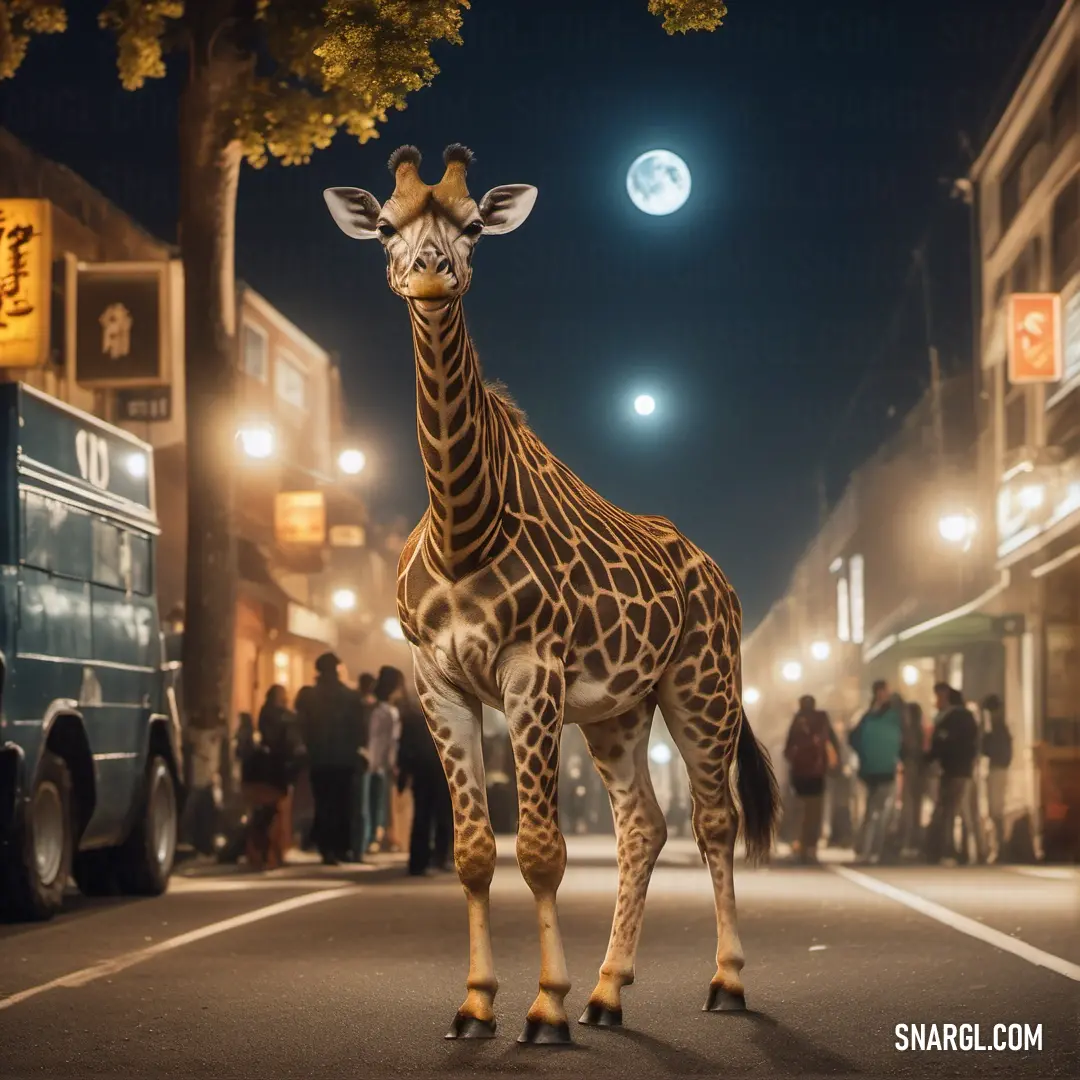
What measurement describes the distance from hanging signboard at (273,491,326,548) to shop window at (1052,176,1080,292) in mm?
14835

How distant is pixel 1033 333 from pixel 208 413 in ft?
51.9

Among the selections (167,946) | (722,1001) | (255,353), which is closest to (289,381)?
(255,353)

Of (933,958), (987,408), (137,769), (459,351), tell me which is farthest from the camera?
(987,408)

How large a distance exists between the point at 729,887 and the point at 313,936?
4.48 m

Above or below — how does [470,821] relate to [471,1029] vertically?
above

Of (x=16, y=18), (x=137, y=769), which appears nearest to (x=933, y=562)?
(x=16, y=18)

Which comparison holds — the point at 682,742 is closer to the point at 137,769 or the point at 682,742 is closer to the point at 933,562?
the point at 137,769

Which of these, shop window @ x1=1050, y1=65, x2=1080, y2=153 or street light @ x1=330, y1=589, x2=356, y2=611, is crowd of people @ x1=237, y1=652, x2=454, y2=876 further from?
street light @ x1=330, y1=589, x2=356, y2=611

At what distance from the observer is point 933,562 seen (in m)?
67.1

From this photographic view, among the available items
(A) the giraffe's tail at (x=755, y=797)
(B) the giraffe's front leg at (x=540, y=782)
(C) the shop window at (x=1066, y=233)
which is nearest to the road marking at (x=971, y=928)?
(A) the giraffe's tail at (x=755, y=797)

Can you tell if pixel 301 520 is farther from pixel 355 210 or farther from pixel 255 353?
pixel 355 210

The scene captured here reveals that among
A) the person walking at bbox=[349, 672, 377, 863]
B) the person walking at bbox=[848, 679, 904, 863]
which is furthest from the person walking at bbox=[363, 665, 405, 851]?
the person walking at bbox=[848, 679, 904, 863]

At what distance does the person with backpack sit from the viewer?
24922 millimetres

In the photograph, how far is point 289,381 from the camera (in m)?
53.0
